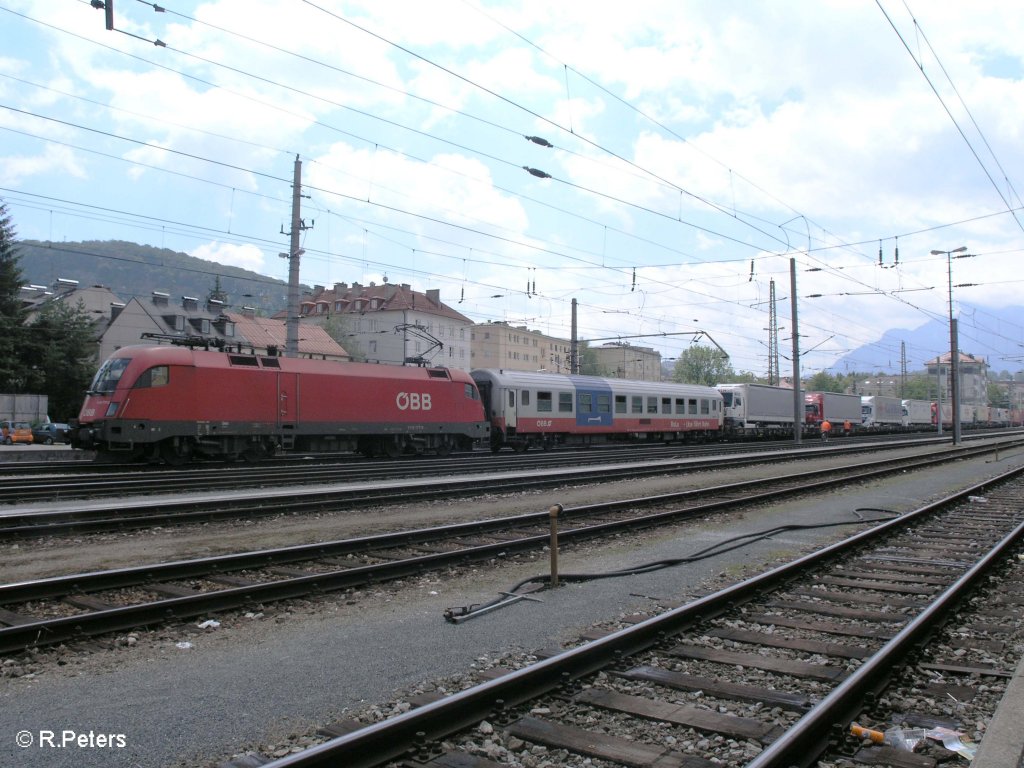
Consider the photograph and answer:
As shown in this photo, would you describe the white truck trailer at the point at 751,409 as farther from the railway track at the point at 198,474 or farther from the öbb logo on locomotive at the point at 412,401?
the öbb logo on locomotive at the point at 412,401

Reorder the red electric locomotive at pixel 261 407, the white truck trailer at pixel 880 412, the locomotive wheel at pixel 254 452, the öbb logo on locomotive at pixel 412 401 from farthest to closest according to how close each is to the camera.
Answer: the white truck trailer at pixel 880 412 → the öbb logo on locomotive at pixel 412 401 → the locomotive wheel at pixel 254 452 → the red electric locomotive at pixel 261 407

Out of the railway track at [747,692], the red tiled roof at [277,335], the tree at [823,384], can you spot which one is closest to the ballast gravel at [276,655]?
the railway track at [747,692]

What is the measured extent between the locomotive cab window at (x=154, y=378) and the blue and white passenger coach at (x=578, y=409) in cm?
1337

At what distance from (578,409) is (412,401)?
9151 mm

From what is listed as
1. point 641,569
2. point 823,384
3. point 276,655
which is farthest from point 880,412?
point 276,655

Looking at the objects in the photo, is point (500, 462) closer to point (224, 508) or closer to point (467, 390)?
point (467, 390)

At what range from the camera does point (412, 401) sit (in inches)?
1050

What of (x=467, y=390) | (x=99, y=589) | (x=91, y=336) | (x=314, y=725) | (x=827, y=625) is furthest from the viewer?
(x=91, y=336)

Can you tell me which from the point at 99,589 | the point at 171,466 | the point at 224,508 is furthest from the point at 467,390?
the point at 99,589

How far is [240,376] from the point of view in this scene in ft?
71.6

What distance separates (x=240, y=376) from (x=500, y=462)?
26.5ft

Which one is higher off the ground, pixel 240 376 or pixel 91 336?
pixel 91 336

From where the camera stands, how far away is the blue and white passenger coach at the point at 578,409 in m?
31.0

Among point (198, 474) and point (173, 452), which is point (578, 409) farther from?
point (198, 474)
